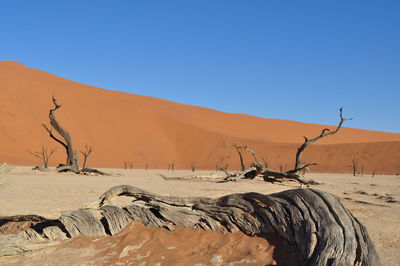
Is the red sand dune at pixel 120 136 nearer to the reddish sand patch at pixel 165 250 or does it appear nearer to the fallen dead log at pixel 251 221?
the fallen dead log at pixel 251 221

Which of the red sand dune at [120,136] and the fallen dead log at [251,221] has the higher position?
the red sand dune at [120,136]

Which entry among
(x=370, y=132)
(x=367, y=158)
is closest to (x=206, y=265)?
(x=367, y=158)

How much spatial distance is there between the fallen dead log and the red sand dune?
117ft

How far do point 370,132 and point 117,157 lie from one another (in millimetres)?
69314

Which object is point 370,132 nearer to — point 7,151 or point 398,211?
point 7,151

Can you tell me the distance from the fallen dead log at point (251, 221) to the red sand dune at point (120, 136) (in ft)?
117

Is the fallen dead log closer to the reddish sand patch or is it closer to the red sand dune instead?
the reddish sand patch

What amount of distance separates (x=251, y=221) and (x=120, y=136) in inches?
2076

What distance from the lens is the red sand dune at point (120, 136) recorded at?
1811 inches

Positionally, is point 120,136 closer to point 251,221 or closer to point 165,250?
point 165,250

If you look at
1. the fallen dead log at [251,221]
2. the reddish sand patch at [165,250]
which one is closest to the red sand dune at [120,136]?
the fallen dead log at [251,221]

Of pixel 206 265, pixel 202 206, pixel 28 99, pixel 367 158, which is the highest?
pixel 28 99

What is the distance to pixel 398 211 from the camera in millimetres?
9102

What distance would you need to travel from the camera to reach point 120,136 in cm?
5609
